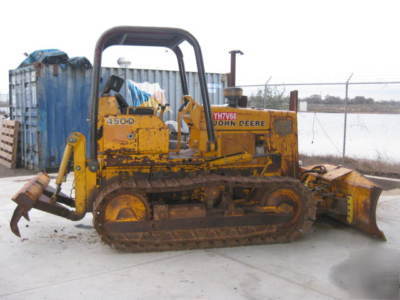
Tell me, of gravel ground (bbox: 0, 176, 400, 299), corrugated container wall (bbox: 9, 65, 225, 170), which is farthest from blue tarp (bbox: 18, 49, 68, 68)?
gravel ground (bbox: 0, 176, 400, 299)

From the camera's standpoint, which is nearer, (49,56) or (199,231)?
(199,231)

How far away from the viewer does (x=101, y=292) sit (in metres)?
4.21

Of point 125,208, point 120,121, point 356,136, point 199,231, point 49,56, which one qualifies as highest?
point 49,56

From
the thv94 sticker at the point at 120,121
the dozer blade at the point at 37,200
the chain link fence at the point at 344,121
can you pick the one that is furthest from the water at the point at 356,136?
the dozer blade at the point at 37,200

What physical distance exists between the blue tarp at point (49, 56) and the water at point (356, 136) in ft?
24.4

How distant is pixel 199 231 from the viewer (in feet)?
17.7

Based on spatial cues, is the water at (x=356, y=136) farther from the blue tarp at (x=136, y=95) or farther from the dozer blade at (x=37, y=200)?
the dozer blade at (x=37, y=200)

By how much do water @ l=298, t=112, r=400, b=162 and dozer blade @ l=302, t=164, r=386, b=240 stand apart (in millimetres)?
5461

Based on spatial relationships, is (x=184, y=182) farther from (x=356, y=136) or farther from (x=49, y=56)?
(x=356, y=136)

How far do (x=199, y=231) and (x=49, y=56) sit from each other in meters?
8.14

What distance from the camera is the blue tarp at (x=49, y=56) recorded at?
1157 centimetres

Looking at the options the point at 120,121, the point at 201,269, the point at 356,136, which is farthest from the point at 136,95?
the point at 201,269

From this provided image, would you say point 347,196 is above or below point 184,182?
below

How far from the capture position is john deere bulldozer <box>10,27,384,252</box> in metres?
5.27
